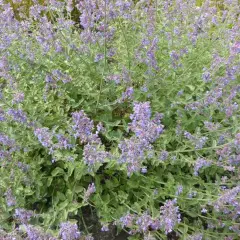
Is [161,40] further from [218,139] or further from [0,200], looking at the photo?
[0,200]

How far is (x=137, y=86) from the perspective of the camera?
3539 millimetres

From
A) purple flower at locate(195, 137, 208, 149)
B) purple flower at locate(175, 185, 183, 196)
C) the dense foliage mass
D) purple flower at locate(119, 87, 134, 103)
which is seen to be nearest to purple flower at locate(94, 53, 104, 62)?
the dense foliage mass

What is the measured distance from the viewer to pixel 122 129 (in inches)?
129

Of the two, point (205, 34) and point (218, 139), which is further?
point (205, 34)

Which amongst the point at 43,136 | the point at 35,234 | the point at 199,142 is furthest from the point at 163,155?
the point at 35,234

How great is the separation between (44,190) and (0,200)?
1.30 ft

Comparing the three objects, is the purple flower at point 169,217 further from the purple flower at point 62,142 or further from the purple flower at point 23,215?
the purple flower at point 23,215

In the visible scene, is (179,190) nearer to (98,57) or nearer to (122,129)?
(122,129)

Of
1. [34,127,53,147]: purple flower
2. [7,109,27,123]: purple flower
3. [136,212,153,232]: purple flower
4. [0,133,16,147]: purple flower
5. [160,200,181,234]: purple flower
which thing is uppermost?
[7,109,27,123]: purple flower

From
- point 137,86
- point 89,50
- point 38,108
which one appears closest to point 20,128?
point 38,108

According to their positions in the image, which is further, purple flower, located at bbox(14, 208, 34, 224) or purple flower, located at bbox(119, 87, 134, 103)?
purple flower, located at bbox(119, 87, 134, 103)

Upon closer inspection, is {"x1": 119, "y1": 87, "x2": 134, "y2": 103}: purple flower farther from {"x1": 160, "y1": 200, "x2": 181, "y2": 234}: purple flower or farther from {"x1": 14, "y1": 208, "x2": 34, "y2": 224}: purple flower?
{"x1": 14, "y1": 208, "x2": 34, "y2": 224}: purple flower

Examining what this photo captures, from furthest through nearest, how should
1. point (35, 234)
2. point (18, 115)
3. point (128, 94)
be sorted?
point (128, 94) → point (18, 115) → point (35, 234)

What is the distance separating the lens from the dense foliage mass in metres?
2.47
